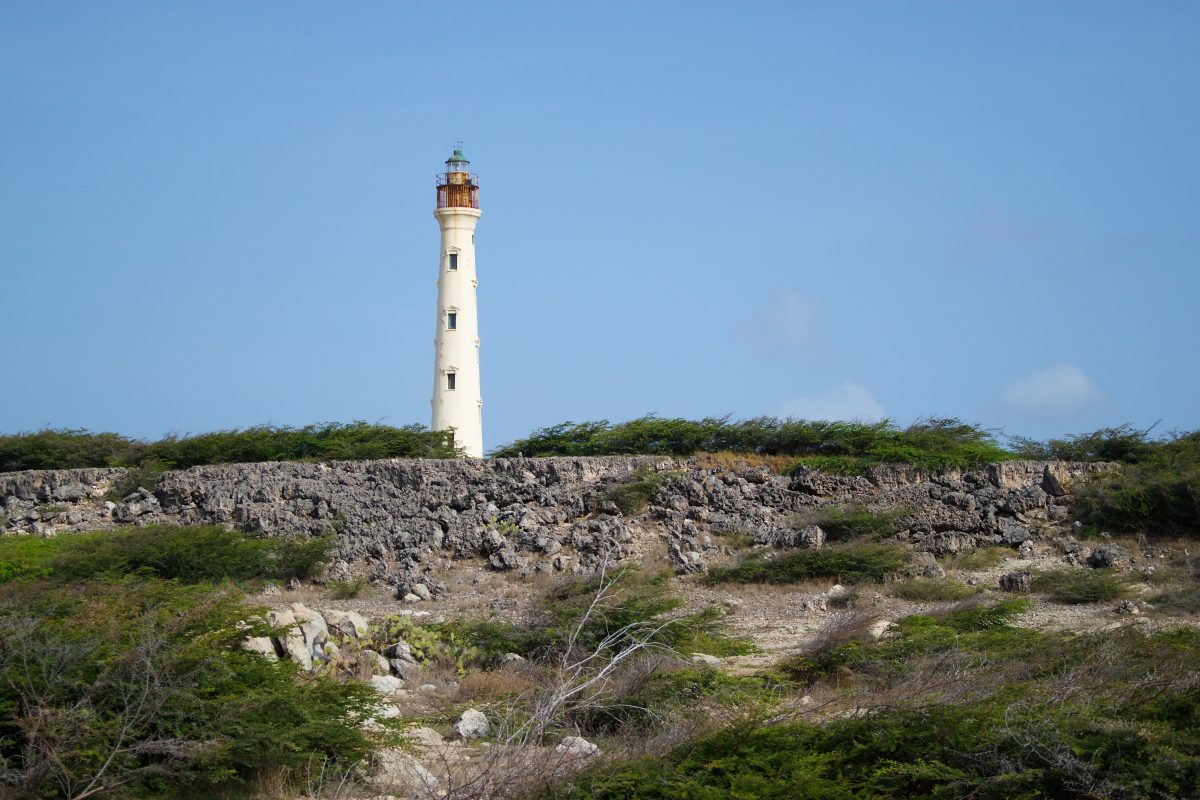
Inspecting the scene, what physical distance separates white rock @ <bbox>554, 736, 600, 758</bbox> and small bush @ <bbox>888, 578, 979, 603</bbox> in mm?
10497

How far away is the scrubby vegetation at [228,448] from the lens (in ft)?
106

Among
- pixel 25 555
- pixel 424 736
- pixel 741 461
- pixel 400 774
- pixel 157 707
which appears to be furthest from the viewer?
pixel 741 461

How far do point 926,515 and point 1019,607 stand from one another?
7.94 m

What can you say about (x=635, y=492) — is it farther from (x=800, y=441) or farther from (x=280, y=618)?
(x=280, y=618)

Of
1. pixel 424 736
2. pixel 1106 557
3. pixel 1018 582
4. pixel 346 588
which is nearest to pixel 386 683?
pixel 424 736

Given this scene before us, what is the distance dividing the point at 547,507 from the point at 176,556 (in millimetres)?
7351

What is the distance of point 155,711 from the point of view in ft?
33.9

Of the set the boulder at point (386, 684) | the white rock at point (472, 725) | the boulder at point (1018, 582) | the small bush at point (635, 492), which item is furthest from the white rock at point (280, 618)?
the small bush at point (635, 492)

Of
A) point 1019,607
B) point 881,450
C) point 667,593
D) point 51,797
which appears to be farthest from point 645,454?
point 51,797

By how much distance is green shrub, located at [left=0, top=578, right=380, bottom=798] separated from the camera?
9.96 m

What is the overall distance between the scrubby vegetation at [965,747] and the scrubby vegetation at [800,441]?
15.8 m

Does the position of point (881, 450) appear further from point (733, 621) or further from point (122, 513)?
point (122, 513)

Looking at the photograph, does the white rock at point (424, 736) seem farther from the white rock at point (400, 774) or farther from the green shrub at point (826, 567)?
the green shrub at point (826, 567)

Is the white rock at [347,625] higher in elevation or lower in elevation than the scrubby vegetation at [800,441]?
lower
